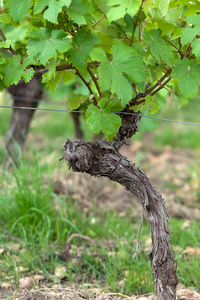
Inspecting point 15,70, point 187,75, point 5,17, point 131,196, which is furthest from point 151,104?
point 131,196

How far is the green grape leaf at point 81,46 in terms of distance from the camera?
1.34 m

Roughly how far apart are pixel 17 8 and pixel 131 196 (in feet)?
8.90

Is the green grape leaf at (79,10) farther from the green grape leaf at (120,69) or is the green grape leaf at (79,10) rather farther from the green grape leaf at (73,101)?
the green grape leaf at (73,101)

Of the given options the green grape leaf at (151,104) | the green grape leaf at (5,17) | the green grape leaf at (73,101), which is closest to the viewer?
the green grape leaf at (5,17)

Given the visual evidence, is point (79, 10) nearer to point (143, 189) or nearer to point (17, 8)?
point (17, 8)

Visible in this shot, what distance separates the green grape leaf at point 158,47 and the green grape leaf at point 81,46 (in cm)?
20

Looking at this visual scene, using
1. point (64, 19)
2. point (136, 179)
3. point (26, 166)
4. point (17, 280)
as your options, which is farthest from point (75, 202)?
point (64, 19)

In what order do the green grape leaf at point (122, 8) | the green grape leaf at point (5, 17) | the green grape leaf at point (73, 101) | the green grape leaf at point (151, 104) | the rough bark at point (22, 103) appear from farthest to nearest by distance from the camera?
1. the rough bark at point (22, 103)
2. the green grape leaf at point (73, 101)
3. the green grape leaf at point (151, 104)
4. the green grape leaf at point (5, 17)
5. the green grape leaf at point (122, 8)

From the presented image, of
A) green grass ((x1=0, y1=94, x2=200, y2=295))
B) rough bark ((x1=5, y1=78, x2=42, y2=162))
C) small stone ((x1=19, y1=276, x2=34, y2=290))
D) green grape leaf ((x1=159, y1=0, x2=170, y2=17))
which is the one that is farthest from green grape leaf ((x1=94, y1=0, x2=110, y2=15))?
rough bark ((x1=5, y1=78, x2=42, y2=162))

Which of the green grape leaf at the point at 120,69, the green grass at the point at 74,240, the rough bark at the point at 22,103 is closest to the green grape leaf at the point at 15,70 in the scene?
the green grape leaf at the point at 120,69

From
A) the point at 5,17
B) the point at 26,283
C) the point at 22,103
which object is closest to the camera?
the point at 5,17

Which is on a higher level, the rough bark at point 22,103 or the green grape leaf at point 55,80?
the rough bark at point 22,103

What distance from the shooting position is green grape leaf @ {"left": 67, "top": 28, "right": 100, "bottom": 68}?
1338 mm

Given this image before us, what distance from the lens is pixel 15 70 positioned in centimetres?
136
